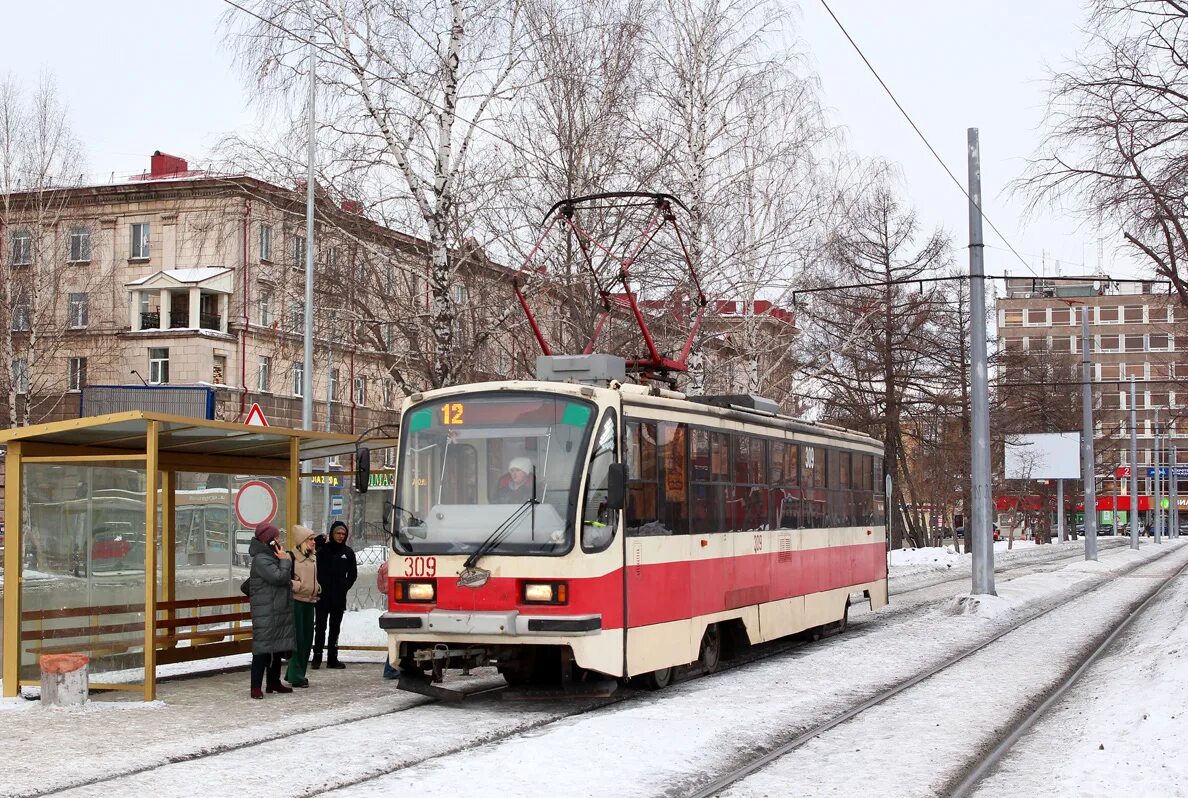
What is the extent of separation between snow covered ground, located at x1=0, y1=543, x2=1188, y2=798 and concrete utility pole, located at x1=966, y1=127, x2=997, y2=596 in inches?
275

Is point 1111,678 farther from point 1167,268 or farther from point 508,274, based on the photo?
point 508,274

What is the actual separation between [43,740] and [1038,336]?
12509 centimetres

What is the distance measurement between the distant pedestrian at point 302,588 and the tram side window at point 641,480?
3.34 metres

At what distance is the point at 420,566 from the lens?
13062 millimetres

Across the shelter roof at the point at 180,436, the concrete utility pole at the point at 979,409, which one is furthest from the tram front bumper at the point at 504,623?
the concrete utility pole at the point at 979,409

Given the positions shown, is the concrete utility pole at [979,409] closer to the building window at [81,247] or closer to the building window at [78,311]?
the building window at [78,311]

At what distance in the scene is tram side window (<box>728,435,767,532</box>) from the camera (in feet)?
52.4

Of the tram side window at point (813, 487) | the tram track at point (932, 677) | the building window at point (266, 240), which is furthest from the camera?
the building window at point (266, 240)

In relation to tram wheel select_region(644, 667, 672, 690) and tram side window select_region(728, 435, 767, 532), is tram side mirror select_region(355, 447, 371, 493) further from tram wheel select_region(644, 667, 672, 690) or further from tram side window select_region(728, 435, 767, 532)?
tram side window select_region(728, 435, 767, 532)

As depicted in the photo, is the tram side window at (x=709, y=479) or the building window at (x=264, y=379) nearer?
the tram side window at (x=709, y=479)

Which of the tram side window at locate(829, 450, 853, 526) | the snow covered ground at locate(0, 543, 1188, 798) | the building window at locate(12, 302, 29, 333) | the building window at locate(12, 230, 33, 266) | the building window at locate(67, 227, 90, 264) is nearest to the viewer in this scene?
the snow covered ground at locate(0, 543, 1188, 798)

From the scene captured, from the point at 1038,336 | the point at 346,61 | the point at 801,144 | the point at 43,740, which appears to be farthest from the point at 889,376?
the point at 1038,336

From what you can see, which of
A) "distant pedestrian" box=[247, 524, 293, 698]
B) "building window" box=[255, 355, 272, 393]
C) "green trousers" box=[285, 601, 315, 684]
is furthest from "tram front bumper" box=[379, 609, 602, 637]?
"building window" box=[255, 355, 272, 393]

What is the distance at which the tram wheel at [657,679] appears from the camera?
1420 centimetres
